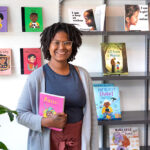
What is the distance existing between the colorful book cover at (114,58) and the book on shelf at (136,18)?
173 millimetres

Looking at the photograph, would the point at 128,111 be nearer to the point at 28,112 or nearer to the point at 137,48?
the point at 137,48

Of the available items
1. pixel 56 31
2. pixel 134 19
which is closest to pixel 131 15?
pixel 134 19

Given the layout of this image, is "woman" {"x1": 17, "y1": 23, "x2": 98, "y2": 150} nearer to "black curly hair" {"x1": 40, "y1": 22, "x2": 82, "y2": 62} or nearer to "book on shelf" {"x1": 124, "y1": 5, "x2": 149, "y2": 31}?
"black curly hair" {"x1": 40, "y1": 22, "x2": 82, "y2": 62}

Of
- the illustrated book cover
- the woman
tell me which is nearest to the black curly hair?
the woman

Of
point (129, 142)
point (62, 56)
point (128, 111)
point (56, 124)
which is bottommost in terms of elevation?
point (129, 142)

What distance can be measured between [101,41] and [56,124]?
43.1 inches

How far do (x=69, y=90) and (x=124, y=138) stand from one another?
1.13 metres

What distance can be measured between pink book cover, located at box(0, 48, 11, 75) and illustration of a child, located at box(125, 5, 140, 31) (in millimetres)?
948

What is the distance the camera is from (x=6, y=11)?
73.7 inches

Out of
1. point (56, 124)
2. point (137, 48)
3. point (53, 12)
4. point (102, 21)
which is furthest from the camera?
point (137, 48)

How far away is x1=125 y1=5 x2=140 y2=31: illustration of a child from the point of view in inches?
74.4

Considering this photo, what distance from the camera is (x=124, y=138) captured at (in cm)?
208

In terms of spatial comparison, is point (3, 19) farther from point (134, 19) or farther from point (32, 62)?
point (134, 19)

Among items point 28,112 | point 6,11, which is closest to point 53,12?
point 6,11
